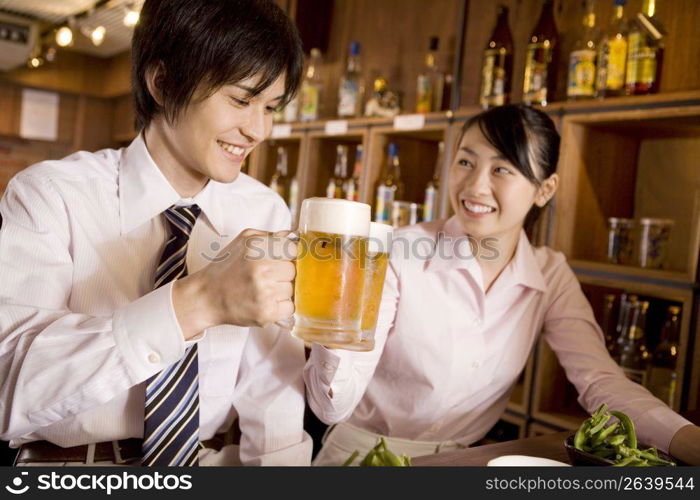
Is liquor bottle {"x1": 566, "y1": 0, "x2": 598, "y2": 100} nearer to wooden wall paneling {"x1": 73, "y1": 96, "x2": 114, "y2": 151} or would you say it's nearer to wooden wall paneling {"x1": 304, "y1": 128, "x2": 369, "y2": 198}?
wooden wall paneling {"x1": 304, "y1": 128, "x2": 369, "y2": 198}

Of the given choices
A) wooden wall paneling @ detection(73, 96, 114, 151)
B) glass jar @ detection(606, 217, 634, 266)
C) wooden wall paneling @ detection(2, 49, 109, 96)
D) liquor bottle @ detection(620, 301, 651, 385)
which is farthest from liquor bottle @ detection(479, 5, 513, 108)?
wooden wall paneling @ detection(2, 49, 109, 96)

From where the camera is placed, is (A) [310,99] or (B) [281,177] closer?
(A) [310,99]

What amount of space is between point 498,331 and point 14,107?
568cm

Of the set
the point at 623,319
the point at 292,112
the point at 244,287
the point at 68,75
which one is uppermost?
the point at 68,75

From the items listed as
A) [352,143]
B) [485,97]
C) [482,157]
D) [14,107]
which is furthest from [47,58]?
[482,157]

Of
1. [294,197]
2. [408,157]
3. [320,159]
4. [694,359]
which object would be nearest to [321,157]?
[320,159]

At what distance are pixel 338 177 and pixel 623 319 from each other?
151 cm

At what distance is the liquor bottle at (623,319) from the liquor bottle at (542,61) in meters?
0.67

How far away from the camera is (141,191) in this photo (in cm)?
119

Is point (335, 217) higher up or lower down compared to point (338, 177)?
lower down

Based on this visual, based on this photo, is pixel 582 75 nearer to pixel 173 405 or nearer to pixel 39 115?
pixel 173 405

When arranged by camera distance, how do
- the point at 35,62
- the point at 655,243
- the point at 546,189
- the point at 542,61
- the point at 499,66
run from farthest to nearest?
the point at 35,62 → the point at 499,66 → the point at 542,61 → the point at 655,243 → the point at 546,189

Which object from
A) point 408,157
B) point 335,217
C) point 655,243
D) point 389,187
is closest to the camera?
point 335,217
